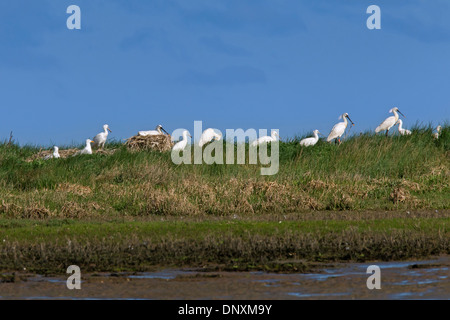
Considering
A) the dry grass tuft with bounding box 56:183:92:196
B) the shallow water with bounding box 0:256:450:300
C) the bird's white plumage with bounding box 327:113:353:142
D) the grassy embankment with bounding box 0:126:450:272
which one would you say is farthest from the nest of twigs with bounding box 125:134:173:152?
the shallow water with bounding box 0:256:450:300

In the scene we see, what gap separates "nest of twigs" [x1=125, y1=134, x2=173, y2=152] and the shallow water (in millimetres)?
17651

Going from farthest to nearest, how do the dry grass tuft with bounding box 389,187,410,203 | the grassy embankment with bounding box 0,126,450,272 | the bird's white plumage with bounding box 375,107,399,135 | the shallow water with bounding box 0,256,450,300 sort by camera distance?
the bird's white plumage with bounding box 375,107,399,135, the dry grass tuft with bounding box 389,187,410,203, the grassy embankment with bounding box 0,126,450,272, the shallow water with bounding box 0,256,450,300

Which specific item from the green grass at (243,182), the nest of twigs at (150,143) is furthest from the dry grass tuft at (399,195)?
the nest of twigs at (150,143)

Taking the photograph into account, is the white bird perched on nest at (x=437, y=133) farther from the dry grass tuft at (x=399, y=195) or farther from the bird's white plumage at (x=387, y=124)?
the dry grass tuft at (x=399, y=195)

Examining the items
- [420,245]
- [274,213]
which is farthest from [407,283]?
[274,213]

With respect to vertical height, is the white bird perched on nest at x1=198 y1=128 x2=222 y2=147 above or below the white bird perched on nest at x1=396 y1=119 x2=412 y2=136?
below

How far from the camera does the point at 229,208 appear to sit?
1568cm

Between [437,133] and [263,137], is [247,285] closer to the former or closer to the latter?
[263,137]

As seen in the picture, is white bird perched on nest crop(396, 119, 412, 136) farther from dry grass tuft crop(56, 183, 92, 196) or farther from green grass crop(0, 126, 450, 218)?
dry grass tuft crop(56, 183, 92, 196)

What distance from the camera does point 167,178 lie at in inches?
781

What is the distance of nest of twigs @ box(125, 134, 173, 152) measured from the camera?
26.3 meters

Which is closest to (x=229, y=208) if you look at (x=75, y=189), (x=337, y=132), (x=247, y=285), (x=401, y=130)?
(x=75, y=189)

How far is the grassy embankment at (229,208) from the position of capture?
33.2 feet
